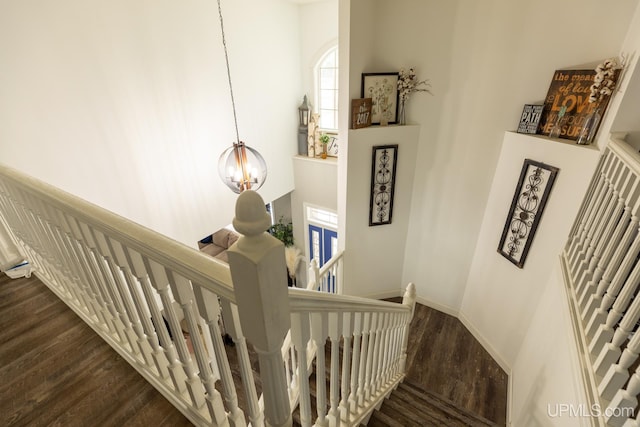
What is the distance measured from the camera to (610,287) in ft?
4.64

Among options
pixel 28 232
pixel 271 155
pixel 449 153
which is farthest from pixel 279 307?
pixel 271 155

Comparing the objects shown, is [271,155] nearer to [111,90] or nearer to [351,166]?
[351,166]

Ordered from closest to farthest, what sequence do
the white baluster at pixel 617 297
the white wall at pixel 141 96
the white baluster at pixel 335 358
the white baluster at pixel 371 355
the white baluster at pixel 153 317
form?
the white baluster at pixel 153 317 < the white baluster at pixel 335 358 < the white baluster at pixel 617 297 < the white baluster at pixel 371 355 < the white wall at pixel 141 96

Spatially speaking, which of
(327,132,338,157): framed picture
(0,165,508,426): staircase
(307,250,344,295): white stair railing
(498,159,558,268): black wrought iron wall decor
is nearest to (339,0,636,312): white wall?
(498,159,558,268): black wrought iron wall decor

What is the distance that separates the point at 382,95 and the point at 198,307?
10.6ft

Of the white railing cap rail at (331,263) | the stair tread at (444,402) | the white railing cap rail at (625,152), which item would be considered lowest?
the stair tread at (444,402)

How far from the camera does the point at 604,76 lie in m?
2.03

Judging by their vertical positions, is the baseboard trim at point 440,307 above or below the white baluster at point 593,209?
below

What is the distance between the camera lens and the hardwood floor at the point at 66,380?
1.22m

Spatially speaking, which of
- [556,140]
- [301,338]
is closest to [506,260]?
[556,140]

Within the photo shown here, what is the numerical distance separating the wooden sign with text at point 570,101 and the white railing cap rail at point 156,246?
285cm

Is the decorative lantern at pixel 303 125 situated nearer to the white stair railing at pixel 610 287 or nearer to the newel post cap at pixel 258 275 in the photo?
the white stair railing at pixel 610 287

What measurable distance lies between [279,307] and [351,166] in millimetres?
2980

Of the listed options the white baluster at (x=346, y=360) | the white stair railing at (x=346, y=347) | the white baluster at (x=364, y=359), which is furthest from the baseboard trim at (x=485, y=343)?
the white baluster at (x=346, y=360)
